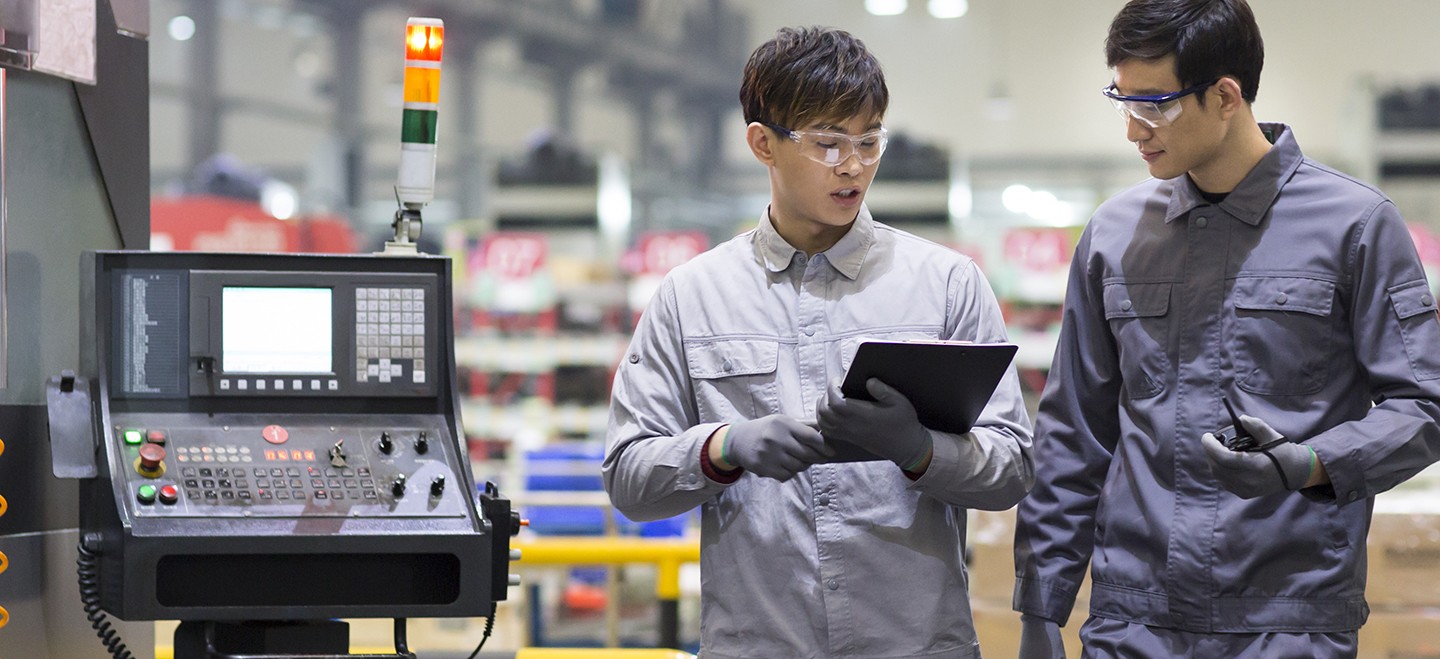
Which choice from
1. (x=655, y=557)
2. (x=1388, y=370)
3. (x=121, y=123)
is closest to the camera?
(x=1388, y=370)

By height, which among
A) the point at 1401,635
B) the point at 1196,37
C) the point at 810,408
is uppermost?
the point at 1196,37

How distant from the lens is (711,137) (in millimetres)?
14141

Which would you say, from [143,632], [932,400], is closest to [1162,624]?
[932,400]

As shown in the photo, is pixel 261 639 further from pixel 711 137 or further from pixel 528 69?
pixel 711 137

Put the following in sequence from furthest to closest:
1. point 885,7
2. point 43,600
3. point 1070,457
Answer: point 885,7 < point 43,600 < point 1070,457

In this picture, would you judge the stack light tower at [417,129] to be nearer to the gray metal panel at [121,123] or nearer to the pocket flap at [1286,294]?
the gray metal panel at [121,123]

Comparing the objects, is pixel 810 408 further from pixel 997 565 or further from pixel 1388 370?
pixel 997 565

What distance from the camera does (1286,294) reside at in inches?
77.1

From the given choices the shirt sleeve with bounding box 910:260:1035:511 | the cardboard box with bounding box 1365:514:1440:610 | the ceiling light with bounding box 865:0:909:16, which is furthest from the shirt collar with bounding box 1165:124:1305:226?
the ceiling light with bounding box 865:0:909:16

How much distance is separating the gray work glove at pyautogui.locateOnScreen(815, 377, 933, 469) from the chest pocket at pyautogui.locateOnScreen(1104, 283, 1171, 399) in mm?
420

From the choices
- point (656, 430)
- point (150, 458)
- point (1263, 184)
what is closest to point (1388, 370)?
point (1263, 184)

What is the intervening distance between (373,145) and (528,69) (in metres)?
2.21

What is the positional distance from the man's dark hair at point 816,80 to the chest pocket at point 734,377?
314mm

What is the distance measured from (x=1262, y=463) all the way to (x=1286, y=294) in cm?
28
